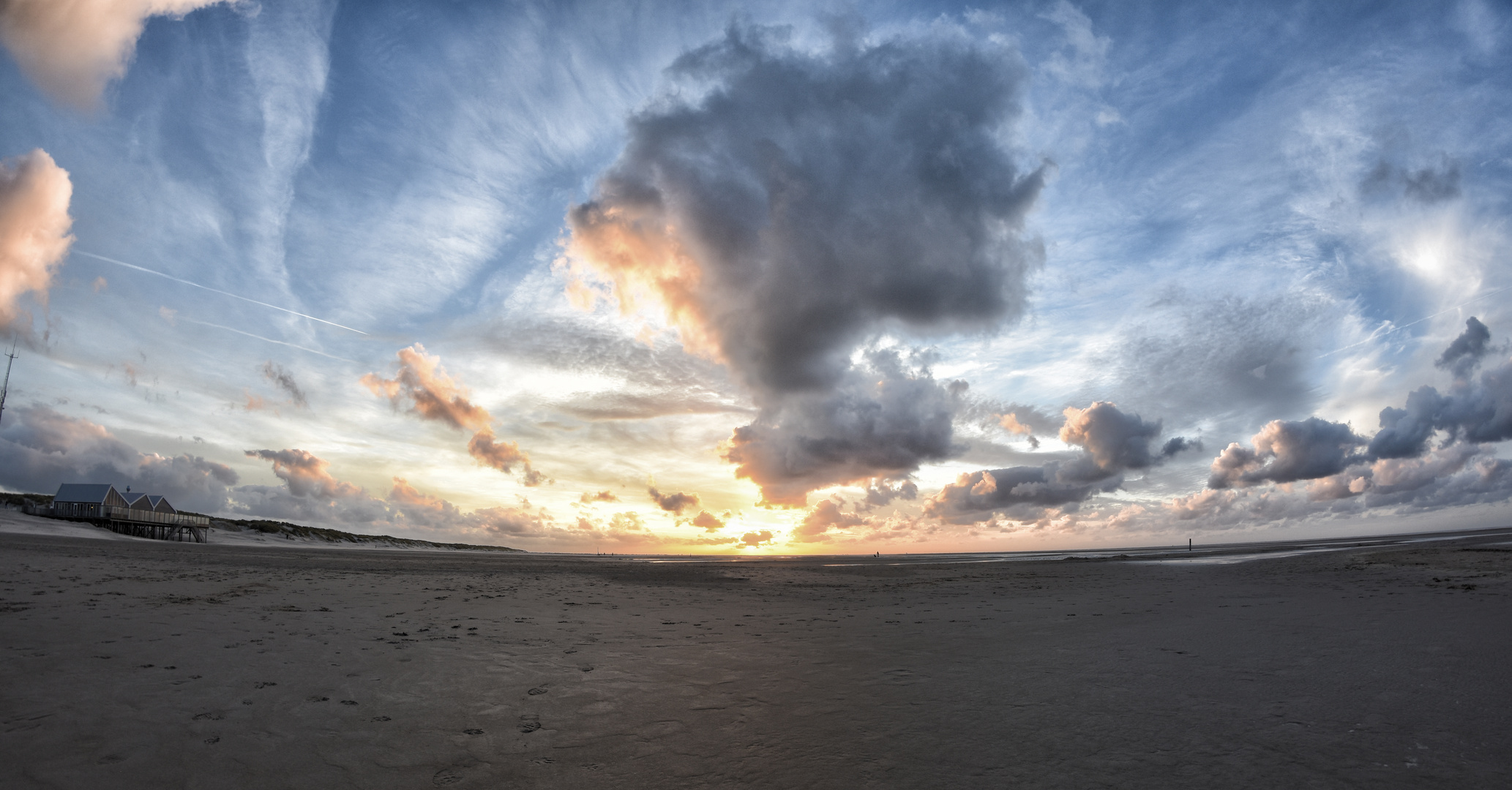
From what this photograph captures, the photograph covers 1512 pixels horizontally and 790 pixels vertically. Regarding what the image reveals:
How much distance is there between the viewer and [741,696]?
757cm

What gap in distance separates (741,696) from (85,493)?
105973 millimetres

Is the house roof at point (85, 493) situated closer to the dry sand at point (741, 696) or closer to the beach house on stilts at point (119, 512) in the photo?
the beach house on stilts at point (119, 512)

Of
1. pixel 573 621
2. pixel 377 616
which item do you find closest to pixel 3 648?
pixel 377 616

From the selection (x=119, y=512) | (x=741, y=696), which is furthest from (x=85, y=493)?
(x=741, y=696)

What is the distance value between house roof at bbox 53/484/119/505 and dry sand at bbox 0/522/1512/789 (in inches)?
3338

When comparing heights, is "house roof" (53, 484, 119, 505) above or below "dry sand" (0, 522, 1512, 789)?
above

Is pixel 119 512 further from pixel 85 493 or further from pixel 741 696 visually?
pixel 741 696

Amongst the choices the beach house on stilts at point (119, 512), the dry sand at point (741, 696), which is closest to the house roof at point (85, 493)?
the beach house on stilts at point (119, 512)

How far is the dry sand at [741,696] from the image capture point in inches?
196

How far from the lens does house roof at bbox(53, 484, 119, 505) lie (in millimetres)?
72250

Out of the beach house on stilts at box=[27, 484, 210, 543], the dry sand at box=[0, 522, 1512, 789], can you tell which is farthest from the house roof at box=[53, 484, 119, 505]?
the dry sand at box=[0, 522, 1512, 789]

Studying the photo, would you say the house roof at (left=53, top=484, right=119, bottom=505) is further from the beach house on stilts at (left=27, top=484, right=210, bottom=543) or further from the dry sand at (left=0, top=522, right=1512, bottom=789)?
the dry sand at (left=0, top=522, right=1512, bottom=789)

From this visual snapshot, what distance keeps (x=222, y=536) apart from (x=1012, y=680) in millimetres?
117846

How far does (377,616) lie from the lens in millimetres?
12914
